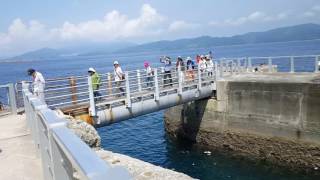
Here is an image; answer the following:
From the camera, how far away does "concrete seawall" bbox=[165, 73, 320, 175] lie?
1622 cm

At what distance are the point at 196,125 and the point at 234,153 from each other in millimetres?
3241

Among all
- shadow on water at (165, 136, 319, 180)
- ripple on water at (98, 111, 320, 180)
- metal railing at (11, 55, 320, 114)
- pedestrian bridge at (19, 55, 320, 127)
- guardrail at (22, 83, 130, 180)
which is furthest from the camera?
ripple on water at (98, 111, 320, 180)

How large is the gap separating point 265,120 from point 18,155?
1324 cm

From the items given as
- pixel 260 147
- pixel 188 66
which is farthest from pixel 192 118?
pixel 260 147

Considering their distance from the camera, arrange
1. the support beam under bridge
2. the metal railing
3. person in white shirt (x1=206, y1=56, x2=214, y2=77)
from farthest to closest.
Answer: person in white shirt (x1=206, y1=56, x2=214, y2=77) < the support beam under bridge < the metal railing

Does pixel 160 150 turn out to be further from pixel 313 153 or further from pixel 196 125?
pixel 313 153

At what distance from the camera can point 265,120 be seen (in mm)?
17812

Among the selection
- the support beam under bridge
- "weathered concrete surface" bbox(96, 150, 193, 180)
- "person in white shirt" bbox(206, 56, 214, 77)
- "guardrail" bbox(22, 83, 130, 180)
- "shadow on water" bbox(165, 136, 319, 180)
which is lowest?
"shadow on water" bbox(165, 136, 319, 180)

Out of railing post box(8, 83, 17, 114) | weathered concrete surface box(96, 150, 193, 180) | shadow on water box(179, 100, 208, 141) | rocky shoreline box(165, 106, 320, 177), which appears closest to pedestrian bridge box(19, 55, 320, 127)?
shadow on water box(179, 100, 208, 141)

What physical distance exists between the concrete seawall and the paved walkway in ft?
37.8

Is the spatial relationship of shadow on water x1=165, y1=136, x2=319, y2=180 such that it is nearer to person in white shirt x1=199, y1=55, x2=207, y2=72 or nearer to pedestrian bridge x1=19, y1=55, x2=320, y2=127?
pedestrian bridge x1=19, y1=55, x2=320, y2=127

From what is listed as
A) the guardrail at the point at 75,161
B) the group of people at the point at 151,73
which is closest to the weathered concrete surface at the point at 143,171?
the guardrail at the point at 75,161

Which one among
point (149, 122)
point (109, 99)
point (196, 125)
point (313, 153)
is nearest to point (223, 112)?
point (196, 125)

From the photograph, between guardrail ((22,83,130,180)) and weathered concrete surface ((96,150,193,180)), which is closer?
guardrail ((22,83,130,180))
